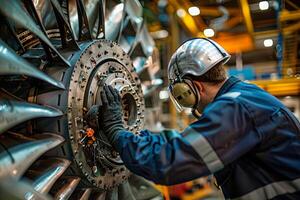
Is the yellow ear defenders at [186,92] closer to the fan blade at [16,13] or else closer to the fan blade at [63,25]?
the fan blade at [63,25]

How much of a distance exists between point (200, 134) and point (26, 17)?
0.81 meters

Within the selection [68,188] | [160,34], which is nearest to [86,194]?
[68,188]

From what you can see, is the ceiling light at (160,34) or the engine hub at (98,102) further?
the ceiling light at (160,34)

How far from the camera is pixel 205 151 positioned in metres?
1.46

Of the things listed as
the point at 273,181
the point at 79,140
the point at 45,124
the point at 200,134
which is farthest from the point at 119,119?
the point at 273,181

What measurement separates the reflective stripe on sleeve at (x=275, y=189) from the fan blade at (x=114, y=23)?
1.34 metres

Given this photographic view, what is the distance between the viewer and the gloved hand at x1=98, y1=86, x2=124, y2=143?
5.74 feet

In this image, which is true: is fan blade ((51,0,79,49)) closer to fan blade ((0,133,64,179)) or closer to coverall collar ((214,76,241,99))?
fan blade ((0,133,64,179))

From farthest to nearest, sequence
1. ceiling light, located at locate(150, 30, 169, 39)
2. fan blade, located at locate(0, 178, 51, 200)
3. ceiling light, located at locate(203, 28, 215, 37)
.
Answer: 1. ceiling light, located at locate(150, 30, 169, 39)
2. ceiling light, located at locate(203, 28, 215, 37)
3. fan blade, located at locate(0, 178, 51, 200)

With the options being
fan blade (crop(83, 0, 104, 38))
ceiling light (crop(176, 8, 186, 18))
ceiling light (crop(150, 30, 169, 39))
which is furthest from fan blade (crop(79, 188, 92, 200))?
ceiling light (crop(150, 30, 169, 39))

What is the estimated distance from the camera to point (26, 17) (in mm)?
1410

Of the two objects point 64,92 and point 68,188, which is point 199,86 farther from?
point 68,188

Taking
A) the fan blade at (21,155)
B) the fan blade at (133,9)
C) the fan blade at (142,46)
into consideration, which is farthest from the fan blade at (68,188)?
the fan blade at (133,9)

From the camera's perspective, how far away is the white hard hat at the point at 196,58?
1.80m
